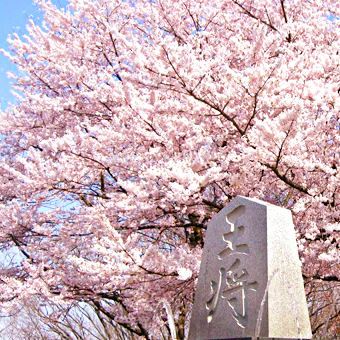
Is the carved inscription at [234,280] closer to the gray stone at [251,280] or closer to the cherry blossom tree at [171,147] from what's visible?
the gray stone at [251,280]

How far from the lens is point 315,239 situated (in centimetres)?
543

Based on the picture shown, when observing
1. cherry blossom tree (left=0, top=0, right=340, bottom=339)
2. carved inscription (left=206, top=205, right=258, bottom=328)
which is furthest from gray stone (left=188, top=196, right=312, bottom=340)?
cherry blossom tree (left=0, top=0, right=340, bottom=339)

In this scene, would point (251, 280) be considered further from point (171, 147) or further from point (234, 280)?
point (171, 147)

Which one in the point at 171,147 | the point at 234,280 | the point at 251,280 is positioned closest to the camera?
the point at 251,280

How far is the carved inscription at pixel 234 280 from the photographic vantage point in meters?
3.81

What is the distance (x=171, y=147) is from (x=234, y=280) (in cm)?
240

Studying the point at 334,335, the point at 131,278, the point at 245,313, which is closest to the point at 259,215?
the point at 245,313

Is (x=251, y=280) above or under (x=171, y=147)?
under

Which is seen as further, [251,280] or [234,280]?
[234,280]

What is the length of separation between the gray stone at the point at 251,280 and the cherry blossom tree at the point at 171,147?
571mm

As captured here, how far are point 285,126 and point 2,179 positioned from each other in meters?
6.11

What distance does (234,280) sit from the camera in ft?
13.1

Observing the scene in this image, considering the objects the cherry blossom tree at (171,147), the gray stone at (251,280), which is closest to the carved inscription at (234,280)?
the gray stone at (251,280)

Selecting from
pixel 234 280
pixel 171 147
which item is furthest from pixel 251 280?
pixel 171 147
